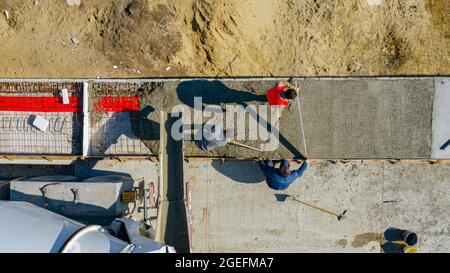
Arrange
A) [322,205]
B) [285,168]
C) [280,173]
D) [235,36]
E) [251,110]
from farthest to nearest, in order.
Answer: [322,205] → [251,110] → [235,36] → [280,173] → [285,168]

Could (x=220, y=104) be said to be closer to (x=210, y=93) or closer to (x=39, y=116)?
(x=210, y=93)

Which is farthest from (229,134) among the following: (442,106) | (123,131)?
(442,106)

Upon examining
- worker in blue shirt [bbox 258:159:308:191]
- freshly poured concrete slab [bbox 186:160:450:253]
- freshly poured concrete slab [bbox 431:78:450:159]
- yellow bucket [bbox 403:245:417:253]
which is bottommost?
yellow bucket [bbox 403:245:417:253]

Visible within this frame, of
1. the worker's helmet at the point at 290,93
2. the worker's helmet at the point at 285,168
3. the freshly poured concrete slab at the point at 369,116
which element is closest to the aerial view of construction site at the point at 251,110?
the freshly poured concrete slab at the point at 369,116

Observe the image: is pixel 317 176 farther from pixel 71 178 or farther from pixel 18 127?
pixel 18 127

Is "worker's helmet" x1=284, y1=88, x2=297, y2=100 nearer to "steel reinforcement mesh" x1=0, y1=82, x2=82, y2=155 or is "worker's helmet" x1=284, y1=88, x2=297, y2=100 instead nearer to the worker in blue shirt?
the worker in blue shirt

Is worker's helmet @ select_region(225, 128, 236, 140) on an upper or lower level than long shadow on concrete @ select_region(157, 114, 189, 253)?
upper

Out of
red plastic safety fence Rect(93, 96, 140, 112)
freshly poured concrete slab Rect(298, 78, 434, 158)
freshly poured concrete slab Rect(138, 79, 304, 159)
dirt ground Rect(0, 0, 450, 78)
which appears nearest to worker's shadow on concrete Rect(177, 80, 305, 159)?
freshly poured concrete slab Rect(138, 79, 304, 159)
